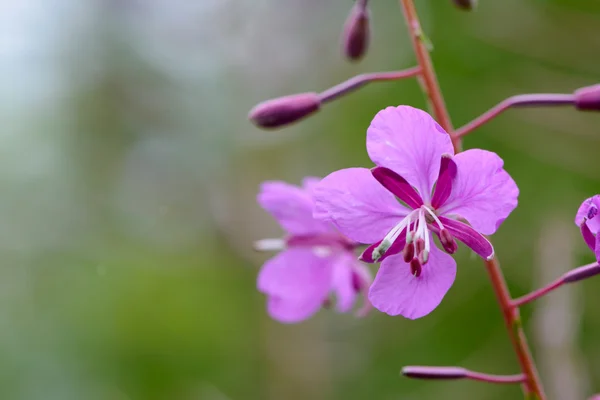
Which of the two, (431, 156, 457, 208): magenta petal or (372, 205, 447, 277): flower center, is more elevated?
(431, 156, 457, 208): magenta petal

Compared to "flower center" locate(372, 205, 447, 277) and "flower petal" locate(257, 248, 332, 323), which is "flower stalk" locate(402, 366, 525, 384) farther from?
"flower petal" locate(257, 248, 332, 323)

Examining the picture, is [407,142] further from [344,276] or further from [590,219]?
[344,276]

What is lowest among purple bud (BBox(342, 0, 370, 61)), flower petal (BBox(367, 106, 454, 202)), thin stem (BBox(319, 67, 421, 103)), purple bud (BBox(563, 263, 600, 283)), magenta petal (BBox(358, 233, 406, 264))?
purple bud (BBox(563, 263, 600, 283))

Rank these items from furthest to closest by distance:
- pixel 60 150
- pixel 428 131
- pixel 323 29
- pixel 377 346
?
pixel 60 150 → pixel 323 29 → pixel 377 346 → pixel 428 131

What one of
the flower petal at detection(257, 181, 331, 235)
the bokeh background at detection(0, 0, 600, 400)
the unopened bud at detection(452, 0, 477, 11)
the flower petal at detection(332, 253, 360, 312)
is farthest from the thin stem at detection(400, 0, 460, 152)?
the bokeh background at detection(0, 0, 600, 400)

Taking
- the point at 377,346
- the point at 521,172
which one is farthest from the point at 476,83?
the point at 377,346

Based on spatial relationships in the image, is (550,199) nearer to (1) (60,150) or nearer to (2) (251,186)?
(2) (251,186)

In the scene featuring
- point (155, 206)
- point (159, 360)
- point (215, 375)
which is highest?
point (155, 206)
